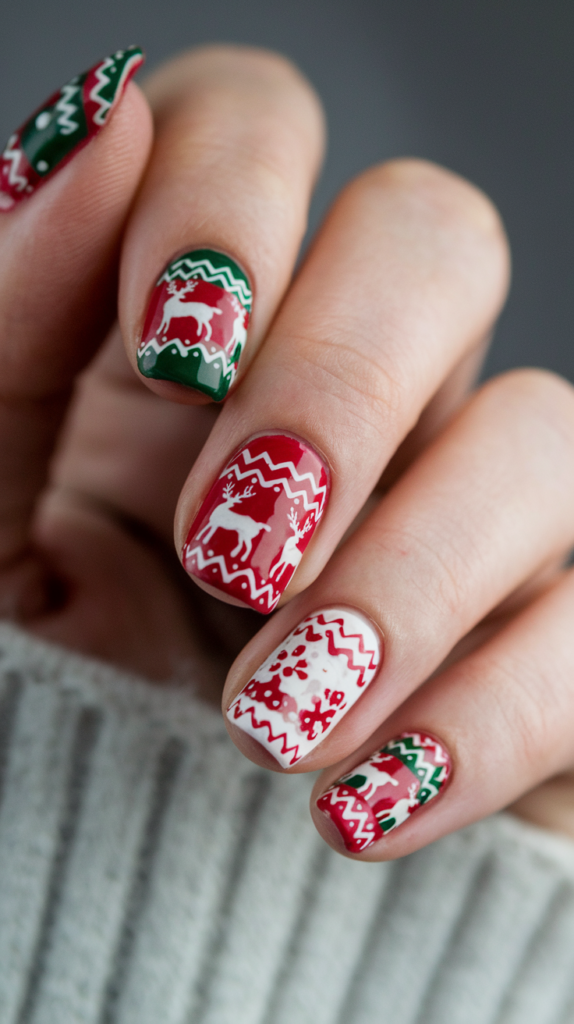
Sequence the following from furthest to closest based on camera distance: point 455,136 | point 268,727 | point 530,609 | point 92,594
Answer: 1. point 455,136
2. point 92,594
3. point 530,609
4. point 268,727

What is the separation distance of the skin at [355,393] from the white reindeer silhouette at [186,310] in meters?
0.02

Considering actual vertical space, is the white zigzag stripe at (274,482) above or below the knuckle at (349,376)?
below

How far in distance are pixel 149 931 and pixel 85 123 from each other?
62 centimetres

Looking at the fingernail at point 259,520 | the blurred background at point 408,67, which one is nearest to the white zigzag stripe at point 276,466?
the fingernail at point 259,520

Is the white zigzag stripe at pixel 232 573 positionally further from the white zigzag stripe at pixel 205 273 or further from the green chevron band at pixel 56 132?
the green chevron band at pixel 56 132

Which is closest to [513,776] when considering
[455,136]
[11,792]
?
[11,792]

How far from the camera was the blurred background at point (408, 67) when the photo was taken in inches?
41.6

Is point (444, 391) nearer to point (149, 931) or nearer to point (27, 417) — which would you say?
point (27, 417)

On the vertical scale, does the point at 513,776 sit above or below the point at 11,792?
above

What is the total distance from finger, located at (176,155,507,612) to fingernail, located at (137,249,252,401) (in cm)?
2

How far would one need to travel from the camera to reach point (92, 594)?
2.28ft

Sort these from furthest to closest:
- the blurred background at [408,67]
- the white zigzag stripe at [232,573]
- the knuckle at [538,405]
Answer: the blurred background at [408,67] → the knuckle at [538,405] → the white zigzag stripe at [232,573]

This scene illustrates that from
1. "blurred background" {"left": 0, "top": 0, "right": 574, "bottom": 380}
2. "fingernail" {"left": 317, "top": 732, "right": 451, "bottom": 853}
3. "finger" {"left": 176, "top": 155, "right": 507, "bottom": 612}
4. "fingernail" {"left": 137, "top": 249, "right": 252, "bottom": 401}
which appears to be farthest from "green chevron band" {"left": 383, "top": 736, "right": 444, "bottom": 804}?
"blurred background" {"left": 0, "top": 0, "right": 574, "bottom": 380}

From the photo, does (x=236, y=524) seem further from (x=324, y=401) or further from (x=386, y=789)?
(x=386, y=789)
